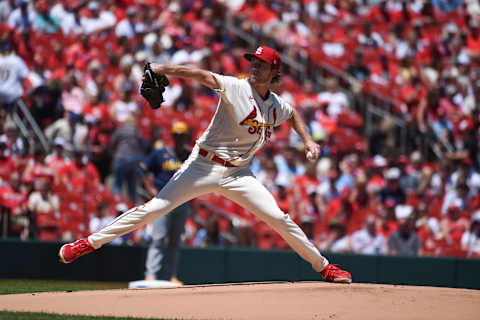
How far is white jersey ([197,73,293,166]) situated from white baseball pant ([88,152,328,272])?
134 millimetres

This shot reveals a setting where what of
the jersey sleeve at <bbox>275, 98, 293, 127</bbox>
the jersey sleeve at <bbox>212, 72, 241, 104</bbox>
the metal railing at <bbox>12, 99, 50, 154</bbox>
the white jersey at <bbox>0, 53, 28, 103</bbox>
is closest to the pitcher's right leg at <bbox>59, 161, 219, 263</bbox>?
the jersey sleeve at <bbox>212, 72, 241, 104</bbox>

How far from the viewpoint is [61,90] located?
Answer: 13.2 metres

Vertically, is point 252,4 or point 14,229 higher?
point 252,4

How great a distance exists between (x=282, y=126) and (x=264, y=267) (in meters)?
3.29

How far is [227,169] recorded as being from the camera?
6.64m

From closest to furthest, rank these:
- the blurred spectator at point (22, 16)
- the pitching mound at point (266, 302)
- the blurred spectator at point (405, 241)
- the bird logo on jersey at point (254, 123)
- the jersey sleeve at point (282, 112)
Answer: the pitching mound at point (266, 302) < the bird logo on jersey at point (254, 123) < the jersey sleeve at point (282, 112) < the blurred spectator at point (405, 241) < the blurred spectator at point (22, 16)

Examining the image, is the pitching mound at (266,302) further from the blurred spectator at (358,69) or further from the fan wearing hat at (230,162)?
the blurred spectator at (358,69)

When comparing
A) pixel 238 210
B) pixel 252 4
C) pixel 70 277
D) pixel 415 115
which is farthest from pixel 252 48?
pixel 70 277

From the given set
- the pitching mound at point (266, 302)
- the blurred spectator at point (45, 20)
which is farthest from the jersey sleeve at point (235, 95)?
the blurred spectator at point (45, 20)

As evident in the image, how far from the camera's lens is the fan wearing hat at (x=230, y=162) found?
653cm

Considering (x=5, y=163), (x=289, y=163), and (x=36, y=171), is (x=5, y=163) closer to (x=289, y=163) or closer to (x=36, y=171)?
(x=36, y=171)

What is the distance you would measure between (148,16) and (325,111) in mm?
4201

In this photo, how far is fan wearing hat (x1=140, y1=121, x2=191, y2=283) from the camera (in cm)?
932

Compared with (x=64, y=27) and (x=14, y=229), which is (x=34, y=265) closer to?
(x=14, y=229)
